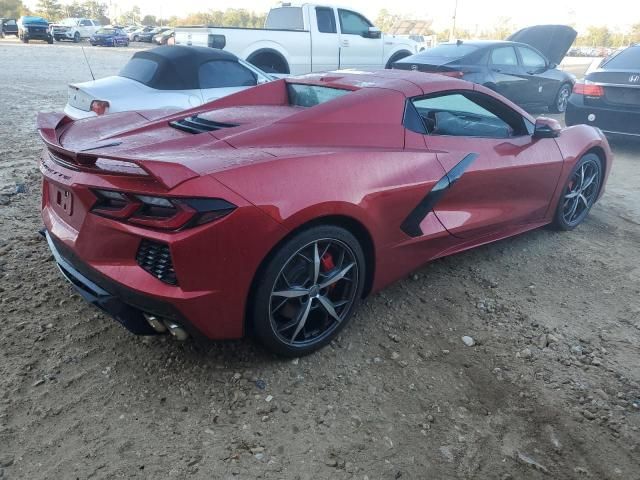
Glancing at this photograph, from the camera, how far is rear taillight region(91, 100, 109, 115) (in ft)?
18.1

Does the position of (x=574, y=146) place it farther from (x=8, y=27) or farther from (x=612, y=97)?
(x=8, y=27)

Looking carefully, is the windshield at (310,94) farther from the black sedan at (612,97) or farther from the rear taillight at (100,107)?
the black sedan at (612,97)

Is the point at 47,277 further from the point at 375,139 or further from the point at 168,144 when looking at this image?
the point at 375,139

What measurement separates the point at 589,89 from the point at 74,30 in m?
39.4

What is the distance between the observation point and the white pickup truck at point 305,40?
30.5 ft

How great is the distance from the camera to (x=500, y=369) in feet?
9.23

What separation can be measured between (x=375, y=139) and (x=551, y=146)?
6.37ft

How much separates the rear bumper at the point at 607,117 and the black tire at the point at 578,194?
3.19 metres

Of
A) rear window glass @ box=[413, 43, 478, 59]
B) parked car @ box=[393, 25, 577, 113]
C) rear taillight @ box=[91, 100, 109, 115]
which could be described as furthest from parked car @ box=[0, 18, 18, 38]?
rear taillight @ box=[91, 100, 109, 115]

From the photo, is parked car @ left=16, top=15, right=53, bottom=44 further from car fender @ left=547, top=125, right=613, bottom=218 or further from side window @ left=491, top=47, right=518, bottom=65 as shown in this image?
car fender @ left=547, top=125, right=613, bottom=218

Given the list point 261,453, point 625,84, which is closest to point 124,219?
point 261,453

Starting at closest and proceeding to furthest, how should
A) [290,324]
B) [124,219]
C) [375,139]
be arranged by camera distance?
[124,219]
[290,324]
[375,139]

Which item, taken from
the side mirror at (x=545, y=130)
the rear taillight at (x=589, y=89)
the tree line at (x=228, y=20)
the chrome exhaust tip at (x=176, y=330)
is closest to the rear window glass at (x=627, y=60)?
the rear taillight at (x=589, y=89)

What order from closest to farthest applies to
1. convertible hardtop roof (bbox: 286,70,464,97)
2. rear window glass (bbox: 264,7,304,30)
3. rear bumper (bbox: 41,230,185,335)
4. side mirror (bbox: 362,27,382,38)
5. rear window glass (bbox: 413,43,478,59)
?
rear bumper (bbox: 41,230,185,335) → convertible hardtop roof (bbox: 286,70,464,97) → rear window glass (bbox: 413,43,478,59) → rear window glass (bbox: 264,7,304,30) → side mirror (bbox: 362,27,382,38)
